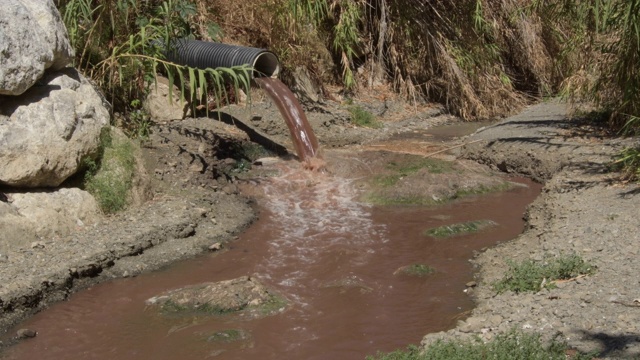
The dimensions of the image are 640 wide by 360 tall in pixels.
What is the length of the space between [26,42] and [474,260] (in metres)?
4.37

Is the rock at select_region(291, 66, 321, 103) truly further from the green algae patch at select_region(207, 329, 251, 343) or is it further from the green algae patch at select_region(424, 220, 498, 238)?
the green algae patch at select_region(207, 329, 251, 343)

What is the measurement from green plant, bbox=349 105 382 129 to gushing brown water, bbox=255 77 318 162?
2105 millimetres

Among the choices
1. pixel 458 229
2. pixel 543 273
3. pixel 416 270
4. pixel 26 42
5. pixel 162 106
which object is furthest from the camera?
pixel 162 106

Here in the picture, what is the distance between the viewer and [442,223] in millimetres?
8484

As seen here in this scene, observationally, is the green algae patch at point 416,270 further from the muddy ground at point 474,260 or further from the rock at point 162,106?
the rock at point 162,106

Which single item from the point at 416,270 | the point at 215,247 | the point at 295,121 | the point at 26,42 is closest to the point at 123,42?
the point at 295,121

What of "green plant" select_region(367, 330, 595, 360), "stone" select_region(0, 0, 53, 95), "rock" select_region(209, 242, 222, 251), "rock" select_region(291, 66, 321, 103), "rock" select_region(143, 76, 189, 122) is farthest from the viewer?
"rock" select_region(291, 66, 321, 103)

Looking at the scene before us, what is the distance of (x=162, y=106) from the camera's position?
35.4ft

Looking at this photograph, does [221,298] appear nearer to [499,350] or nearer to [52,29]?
[499,350]

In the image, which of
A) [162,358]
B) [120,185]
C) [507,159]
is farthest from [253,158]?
[162,358]

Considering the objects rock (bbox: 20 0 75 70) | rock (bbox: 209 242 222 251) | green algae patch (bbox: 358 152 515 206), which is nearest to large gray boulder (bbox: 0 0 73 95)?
rock (bbox: 20 0 75 70)

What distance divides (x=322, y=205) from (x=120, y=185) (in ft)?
7.14

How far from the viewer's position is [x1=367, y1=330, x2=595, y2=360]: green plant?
470cm

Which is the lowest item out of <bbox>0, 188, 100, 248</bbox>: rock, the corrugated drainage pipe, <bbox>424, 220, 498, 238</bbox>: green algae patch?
<bbox>424, 220, 498, 238</bbox>: green algae patch
